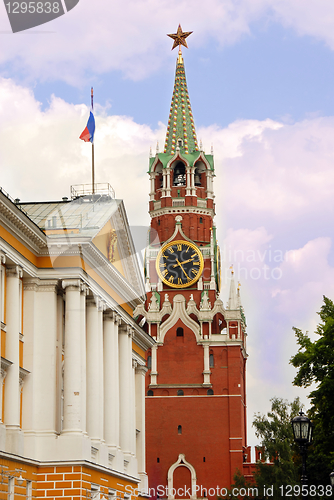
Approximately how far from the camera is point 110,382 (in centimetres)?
4066

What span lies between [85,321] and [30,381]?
445 cm

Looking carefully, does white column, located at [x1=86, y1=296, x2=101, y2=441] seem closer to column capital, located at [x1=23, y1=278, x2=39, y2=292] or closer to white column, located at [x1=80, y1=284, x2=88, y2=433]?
white column, located at [x1=80, y1=284, x2=88, y2=433]

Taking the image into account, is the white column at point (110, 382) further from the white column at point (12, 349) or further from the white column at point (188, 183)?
the white column at point (188, 183)

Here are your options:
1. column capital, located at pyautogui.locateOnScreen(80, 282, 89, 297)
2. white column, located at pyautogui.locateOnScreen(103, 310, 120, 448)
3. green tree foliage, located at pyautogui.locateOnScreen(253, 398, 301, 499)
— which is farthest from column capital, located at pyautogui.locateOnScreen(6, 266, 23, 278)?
green tree foliage, located at pyautogui.locateOnScreen(253, 398, 301, 499)

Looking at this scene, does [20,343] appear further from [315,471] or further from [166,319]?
[166,319]

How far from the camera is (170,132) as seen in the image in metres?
96.8

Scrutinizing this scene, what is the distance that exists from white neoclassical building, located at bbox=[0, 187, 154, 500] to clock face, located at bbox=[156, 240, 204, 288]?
47.3 m

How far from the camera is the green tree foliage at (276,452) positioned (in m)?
68.6

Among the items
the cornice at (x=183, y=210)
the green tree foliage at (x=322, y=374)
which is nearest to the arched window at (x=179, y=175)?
the cornice at (x=183, y=210)

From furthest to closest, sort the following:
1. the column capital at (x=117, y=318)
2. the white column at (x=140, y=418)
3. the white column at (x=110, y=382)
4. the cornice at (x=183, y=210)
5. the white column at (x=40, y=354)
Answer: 1. the cornice at (x=183, y=210)
2. the white column at (x=140, y=418)
3. the column capital at (x=117, y=318)
4. the white column at (x=110, y=382)
5. the white column at (x=40, y=354)

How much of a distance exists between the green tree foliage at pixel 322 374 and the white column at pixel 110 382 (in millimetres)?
9880

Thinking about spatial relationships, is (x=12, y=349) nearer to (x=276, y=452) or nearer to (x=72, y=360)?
(x=72, y=360)

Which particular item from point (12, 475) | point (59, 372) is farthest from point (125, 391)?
point (12, 475)

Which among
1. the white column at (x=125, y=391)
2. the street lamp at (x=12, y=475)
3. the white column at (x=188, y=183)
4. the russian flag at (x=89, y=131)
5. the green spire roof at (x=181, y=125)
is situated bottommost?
the street lamp at (x=12, y=475)
